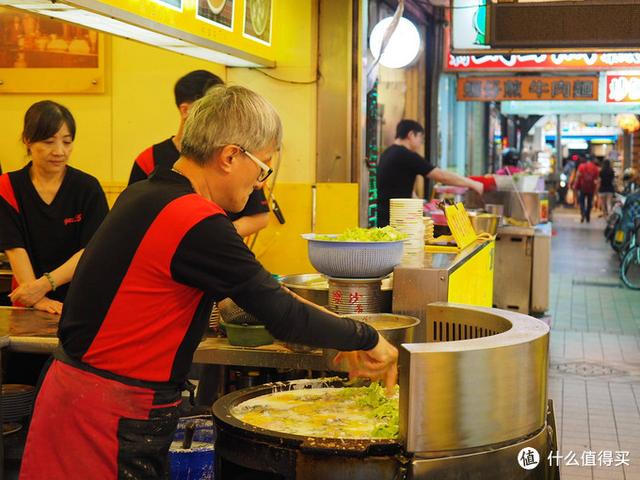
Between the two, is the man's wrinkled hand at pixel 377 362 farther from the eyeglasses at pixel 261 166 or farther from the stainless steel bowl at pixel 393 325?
the eyeglasses at pixel 261 166

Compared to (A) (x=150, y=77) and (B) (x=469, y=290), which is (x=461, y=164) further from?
(B) (x=469, y=290)

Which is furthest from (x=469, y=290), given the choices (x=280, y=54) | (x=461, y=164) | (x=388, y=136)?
(x=461, y=164)

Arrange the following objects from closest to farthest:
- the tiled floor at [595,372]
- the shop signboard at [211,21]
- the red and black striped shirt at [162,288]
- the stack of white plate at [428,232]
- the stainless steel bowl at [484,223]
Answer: the red and black striped shirt at [162,288] < the shop signboard at [211,21] < the stack of white plate at [428,232] < the tiled floor at [595,372] < the stainless steel bowl at [484,223]

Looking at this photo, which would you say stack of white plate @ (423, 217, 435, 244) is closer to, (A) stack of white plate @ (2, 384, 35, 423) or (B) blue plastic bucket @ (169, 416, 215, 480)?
(B) blue plastic bucket @ (169, 416, 215, 480)

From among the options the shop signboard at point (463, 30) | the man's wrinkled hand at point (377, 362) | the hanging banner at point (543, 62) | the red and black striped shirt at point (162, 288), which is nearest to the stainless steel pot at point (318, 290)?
the man's wrinkled hand at point (377, 362)

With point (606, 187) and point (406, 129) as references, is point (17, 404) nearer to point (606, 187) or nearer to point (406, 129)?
point (406, 129)

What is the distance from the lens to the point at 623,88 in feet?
47.9

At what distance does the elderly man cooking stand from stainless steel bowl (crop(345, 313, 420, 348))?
0.76 meters

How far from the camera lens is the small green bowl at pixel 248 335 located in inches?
144

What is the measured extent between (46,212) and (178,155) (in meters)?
0.70

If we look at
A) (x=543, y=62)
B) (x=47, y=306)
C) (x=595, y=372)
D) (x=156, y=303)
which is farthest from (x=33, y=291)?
(x=543, y=62)

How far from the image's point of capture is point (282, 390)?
3166 millimetres

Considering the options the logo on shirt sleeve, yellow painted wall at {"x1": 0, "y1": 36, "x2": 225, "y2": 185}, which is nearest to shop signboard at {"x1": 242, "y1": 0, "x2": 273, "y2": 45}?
yellow painted wall at {"x1": 0, "y1": 36, "x2": 225, "y2": 185}

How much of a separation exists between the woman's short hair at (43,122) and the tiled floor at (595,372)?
3.09 metres
